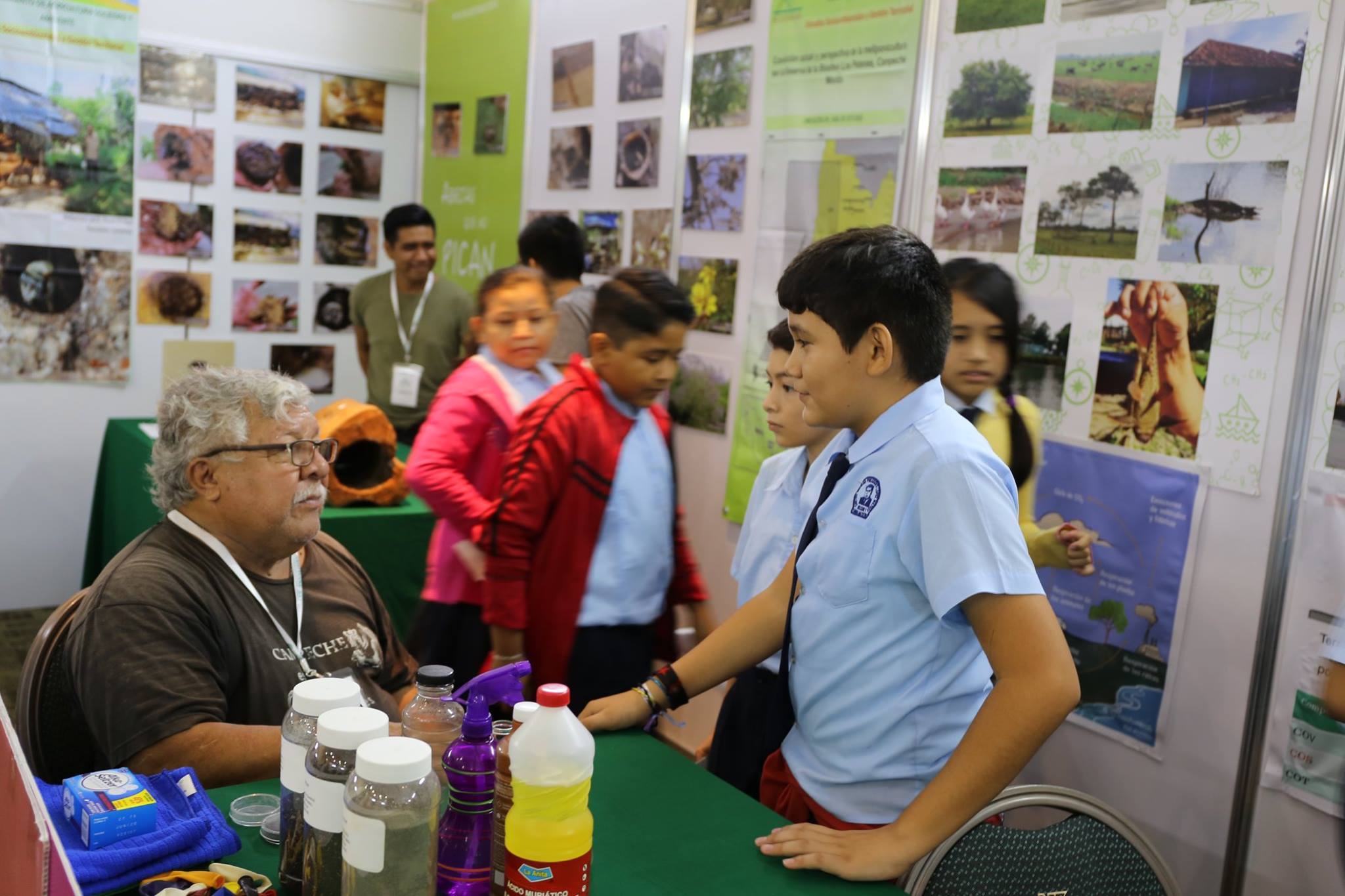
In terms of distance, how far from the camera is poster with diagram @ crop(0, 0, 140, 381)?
194 inches

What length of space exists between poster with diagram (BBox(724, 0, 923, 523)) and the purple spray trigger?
2.20 metres

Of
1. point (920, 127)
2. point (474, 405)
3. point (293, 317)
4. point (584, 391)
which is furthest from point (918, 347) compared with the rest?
point (293, 317)

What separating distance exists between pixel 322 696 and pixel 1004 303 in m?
1.74

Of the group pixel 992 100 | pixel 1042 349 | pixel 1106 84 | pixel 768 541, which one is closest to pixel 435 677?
pixel 768 541

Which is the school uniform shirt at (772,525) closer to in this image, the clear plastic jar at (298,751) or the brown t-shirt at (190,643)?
the brown t-shirt at (190,643)

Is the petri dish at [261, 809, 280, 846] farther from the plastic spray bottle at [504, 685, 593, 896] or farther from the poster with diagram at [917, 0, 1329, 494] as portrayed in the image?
the poster with diagram at [917, 0, 1329, 494]

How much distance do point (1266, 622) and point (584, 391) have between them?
1.57 metres

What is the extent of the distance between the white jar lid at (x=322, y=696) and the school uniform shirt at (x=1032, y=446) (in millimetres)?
1556

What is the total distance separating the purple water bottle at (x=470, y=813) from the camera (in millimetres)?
1201

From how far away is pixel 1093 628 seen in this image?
2684mm

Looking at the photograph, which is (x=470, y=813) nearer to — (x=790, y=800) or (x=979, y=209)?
(x=790, y=800)

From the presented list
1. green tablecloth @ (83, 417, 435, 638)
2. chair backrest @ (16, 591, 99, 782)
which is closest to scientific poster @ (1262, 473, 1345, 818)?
chair backrest @ (16, 591, 99, 782)

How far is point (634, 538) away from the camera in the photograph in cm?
244

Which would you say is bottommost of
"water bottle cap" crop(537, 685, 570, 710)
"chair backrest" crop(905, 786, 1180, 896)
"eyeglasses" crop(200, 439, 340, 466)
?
"chair backrest" crop(905, 786, 1180, 896)
